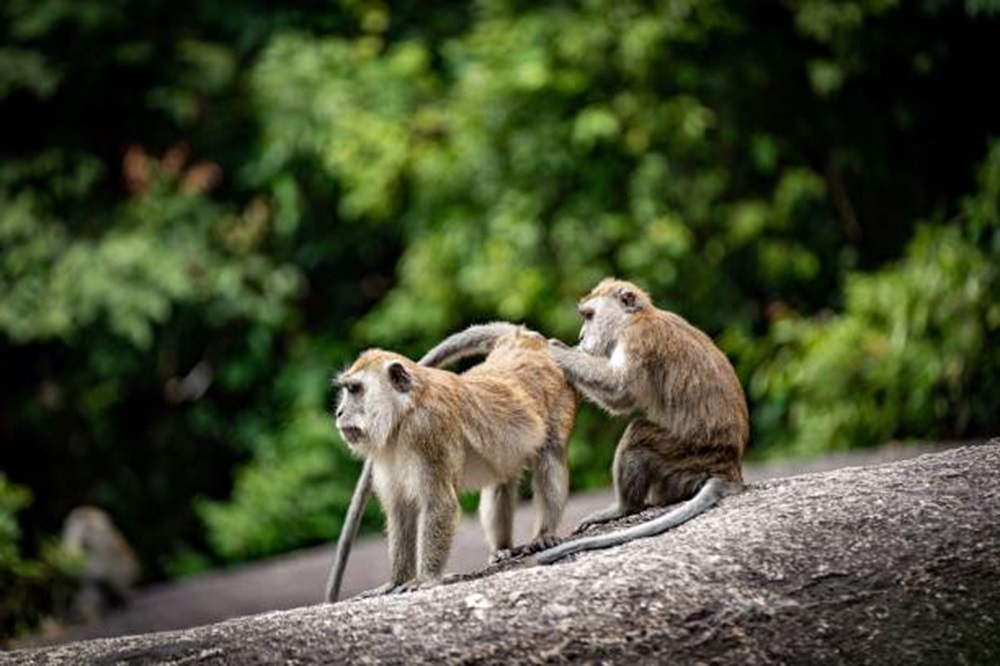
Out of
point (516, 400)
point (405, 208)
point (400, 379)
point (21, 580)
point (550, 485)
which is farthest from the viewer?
point (405, 208)

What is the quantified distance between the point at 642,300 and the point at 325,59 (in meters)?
11.4

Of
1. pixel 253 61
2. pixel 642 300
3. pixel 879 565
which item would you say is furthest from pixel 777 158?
pixel 879 565

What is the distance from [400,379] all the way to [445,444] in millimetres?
304

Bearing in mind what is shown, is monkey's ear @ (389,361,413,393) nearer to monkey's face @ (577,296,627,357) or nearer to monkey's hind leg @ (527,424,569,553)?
monkey's hind leg @ (527,424,569,553)

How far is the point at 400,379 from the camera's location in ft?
22.3

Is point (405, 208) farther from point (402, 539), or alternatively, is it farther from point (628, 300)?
point (402, 539)

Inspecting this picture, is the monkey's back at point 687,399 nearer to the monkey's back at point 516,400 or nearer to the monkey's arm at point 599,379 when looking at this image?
the monkey's arm at point 599,379

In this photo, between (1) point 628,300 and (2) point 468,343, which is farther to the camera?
(2) point 468,343

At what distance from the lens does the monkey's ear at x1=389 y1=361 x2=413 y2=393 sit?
6777 mm

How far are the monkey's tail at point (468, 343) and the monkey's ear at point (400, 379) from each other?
0.90 meters

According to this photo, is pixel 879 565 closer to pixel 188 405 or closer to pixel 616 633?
pixel 616 633

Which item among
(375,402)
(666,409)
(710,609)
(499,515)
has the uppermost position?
(375,402)

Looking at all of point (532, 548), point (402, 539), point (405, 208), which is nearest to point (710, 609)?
point (532, 548)

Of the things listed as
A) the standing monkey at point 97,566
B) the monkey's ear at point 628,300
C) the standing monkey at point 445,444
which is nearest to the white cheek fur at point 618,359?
the monkey's ear at point 628,300
